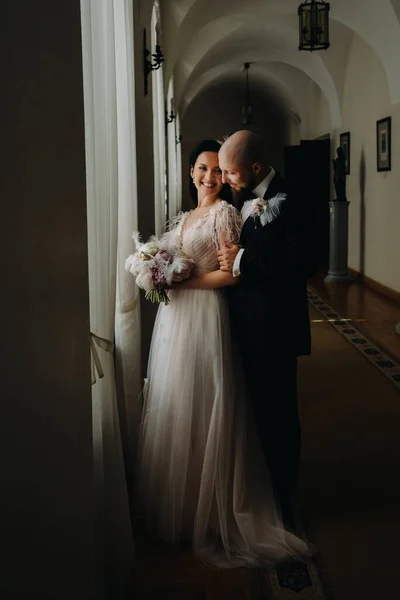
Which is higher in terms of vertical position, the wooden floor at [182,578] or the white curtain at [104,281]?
the white curtain at [104,281]

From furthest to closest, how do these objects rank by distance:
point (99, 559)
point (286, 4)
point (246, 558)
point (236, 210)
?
point (286, 4) < point (236, 210) < point (246, 558) < point (99, 559)

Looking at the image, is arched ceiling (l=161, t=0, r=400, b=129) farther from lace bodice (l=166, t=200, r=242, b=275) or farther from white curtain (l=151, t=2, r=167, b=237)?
lace bodice (l=166, t=200, r=242, b=275)

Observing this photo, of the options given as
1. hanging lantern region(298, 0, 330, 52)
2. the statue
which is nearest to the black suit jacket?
hanging lantern region(298, 0, 330, 52)

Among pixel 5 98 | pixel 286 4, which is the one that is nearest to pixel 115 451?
pixel 5 98

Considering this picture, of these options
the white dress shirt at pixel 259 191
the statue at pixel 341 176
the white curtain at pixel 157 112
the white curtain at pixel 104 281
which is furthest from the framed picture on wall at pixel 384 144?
the white curtain at pixel 104 281

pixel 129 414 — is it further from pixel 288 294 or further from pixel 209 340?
pixel 288 294

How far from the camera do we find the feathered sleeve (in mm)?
3252

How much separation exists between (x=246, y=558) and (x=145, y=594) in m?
0.49

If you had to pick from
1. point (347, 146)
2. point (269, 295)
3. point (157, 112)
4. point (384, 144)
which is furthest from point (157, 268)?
point (347, 146)

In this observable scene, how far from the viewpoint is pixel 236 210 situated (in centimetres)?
329

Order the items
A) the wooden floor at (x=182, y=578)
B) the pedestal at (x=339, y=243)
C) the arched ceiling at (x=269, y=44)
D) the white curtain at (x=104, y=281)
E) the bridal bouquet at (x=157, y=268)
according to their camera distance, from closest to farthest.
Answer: the white curtain at (x=104, y=281)
the wooden floor at (x=182, y=578)
the bridal bouquet at (x=157, y=268)
the arched ceiling at (x=269, y=44)
the pedestal at (x=339, y=243)

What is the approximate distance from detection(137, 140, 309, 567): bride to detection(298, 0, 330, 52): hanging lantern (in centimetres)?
594

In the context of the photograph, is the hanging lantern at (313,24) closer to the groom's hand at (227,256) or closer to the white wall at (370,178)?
the white wall at (370,178)

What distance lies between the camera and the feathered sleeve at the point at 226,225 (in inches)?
128
